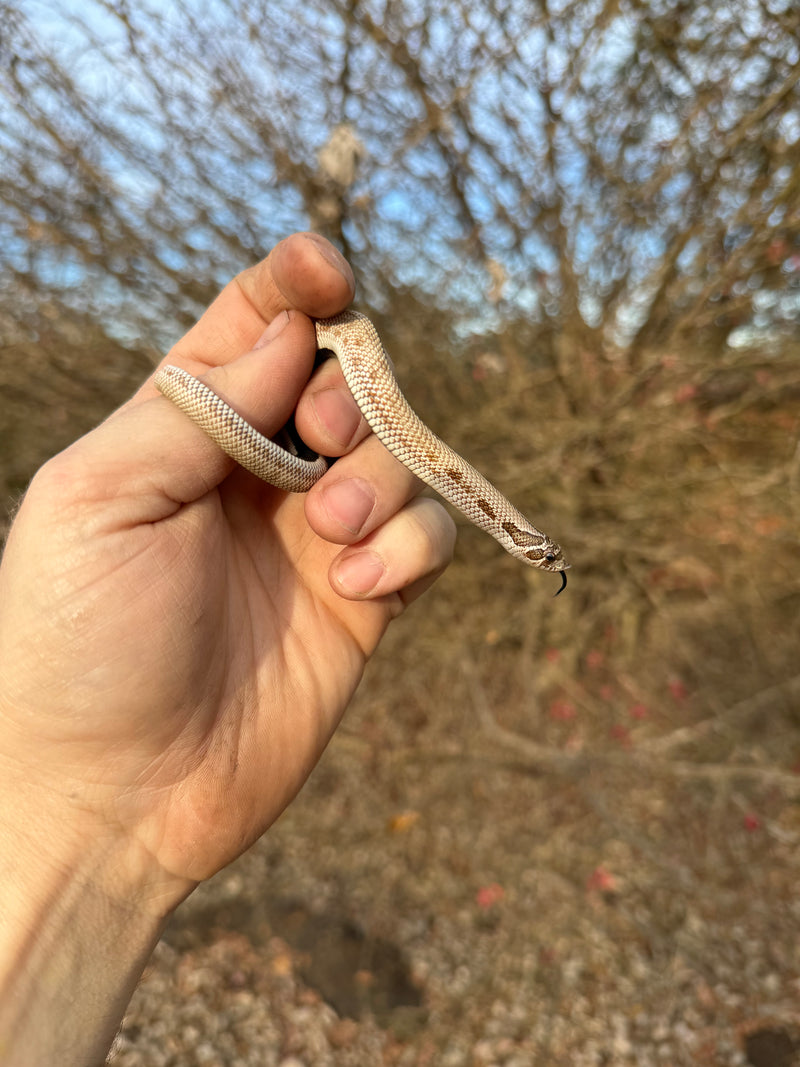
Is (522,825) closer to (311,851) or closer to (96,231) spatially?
(311,851)

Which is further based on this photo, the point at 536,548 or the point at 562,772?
the point at 562,772

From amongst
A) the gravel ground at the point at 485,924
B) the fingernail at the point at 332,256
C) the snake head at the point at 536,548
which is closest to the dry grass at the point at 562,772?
the gravel ground at the point at 485,924

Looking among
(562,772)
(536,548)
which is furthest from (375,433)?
(562,772)

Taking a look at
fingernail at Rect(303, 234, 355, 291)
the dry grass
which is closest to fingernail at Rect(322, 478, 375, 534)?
fingernail at Rect(303, 234, 355, 291)

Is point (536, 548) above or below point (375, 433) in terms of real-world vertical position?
below

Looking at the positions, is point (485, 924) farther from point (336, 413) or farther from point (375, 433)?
point (336, 413)

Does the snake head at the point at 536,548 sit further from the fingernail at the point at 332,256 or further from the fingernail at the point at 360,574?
the fingernail at the point at 332,256
